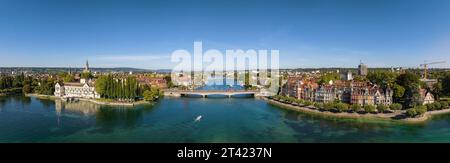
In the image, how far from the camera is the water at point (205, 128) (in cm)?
706

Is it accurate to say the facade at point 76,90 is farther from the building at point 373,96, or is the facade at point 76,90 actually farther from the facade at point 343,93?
the building at point 373,96

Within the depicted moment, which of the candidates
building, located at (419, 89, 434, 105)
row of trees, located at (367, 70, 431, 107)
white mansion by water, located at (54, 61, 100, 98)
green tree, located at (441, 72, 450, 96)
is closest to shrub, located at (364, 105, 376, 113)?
row of trees, located at (367, 70, 431, 107)

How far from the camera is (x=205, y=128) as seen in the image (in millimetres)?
8078

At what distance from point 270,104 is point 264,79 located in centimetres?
808

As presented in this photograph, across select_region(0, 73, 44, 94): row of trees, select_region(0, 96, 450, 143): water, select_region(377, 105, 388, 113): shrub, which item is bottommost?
select_region(0, 96, 450, 143): water

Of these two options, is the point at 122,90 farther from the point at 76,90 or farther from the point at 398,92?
the point at 398,92

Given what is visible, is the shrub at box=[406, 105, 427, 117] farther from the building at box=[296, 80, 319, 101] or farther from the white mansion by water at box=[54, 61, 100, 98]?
the white mansion by water at box=[54, 61, 100, 98]

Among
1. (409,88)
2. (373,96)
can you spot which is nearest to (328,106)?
(373,96)

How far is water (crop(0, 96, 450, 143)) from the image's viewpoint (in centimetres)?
706

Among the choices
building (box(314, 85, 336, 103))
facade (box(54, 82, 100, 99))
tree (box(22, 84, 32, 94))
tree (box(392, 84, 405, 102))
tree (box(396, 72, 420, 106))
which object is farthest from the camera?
tree (box(22, 84, 32, 94))

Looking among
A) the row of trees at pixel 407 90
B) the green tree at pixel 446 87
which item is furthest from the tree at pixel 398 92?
the green tree at pixel 446 87

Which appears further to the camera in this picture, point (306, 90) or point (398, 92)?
point (306, 90)
